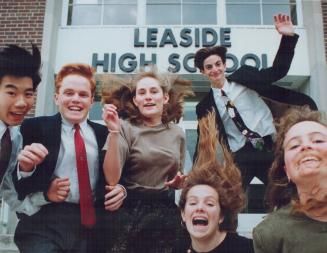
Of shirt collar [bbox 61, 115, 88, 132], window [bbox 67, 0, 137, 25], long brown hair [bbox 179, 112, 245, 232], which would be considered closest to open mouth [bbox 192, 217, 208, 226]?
long brown hair [bbox 179, 112, 245, 232]

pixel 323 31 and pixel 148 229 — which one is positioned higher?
pixel 323 31

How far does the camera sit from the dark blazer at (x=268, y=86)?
130 inches

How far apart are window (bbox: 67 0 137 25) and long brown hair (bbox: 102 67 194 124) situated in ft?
11.9

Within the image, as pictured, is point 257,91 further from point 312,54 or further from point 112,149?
→ point 312,54

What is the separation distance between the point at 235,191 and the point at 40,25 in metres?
4.13

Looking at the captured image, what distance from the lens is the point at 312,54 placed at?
624 cm

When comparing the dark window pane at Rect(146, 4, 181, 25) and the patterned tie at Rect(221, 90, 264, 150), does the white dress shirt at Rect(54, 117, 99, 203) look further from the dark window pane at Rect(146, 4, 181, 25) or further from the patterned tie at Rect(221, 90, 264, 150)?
the dark window pane at Rect(146, 4, 181, 25)

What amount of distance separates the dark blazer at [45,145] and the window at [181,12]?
12.9ft

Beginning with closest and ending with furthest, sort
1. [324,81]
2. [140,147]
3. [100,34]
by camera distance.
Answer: [140,147] < [324,81] < [100,34]

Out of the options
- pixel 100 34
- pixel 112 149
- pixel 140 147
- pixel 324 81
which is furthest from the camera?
pixel 100 34

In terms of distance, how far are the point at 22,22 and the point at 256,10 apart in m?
2.87

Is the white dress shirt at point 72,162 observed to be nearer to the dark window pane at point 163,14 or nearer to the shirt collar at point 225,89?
the shirt collar at point 225,89

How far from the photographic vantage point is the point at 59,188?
2.54 m

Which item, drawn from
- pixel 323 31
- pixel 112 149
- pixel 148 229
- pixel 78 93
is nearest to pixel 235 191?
pixel 148 229
